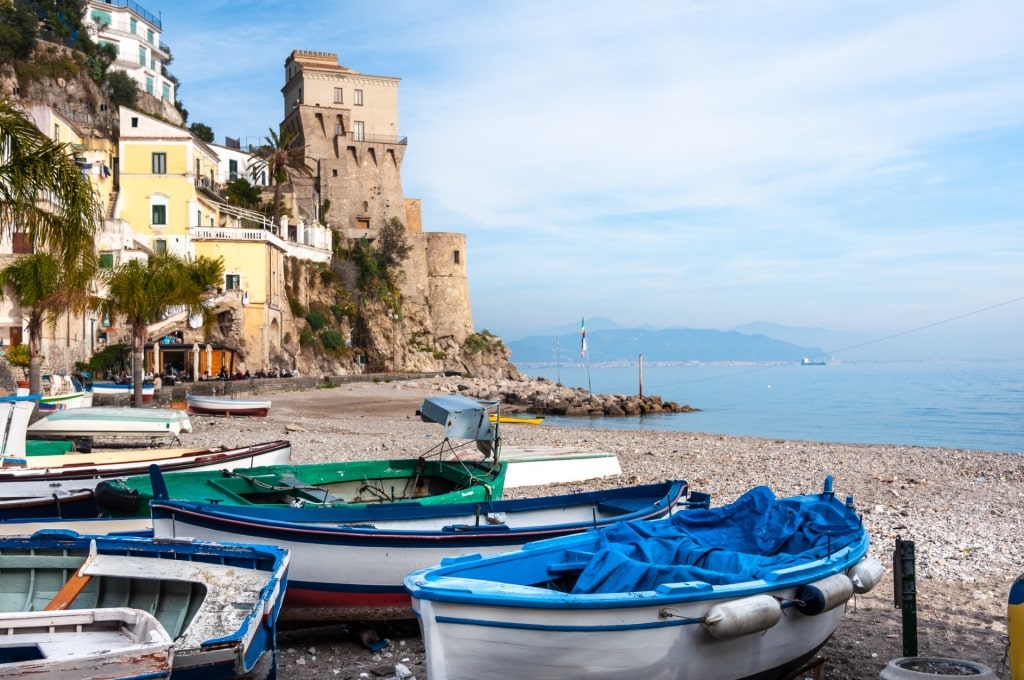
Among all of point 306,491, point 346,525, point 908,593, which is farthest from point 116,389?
point 908,593

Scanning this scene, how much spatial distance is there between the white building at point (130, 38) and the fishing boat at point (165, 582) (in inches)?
2509

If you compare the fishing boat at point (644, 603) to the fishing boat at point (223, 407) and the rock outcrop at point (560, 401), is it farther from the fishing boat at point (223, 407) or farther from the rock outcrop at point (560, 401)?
the rock outcrop at point (560, 401)

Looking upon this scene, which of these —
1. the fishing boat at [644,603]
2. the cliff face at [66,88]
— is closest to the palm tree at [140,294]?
the fishing boat at [644,603]

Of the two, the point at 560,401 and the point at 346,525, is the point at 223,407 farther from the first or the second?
the point at 560,401

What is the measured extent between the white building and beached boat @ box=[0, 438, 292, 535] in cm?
5725

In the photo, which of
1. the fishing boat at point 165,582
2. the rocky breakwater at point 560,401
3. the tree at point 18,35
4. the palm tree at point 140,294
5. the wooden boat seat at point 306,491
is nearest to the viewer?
the fishing boat at point 165,582

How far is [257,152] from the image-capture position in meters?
65.6

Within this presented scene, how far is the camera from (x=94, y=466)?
1203 cm

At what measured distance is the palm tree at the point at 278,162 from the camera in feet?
197

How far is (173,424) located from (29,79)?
40.5 meters

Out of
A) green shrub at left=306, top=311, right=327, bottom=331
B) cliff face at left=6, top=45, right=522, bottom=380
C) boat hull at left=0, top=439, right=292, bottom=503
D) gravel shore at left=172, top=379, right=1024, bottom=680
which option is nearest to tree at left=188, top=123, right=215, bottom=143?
cliff face at left=6, top=45, right=522, bottom=380

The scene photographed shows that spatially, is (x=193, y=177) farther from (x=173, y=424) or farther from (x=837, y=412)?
(x=837, y=412)

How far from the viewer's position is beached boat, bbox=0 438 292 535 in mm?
10922

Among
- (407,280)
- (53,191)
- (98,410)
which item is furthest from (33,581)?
(407,280)
